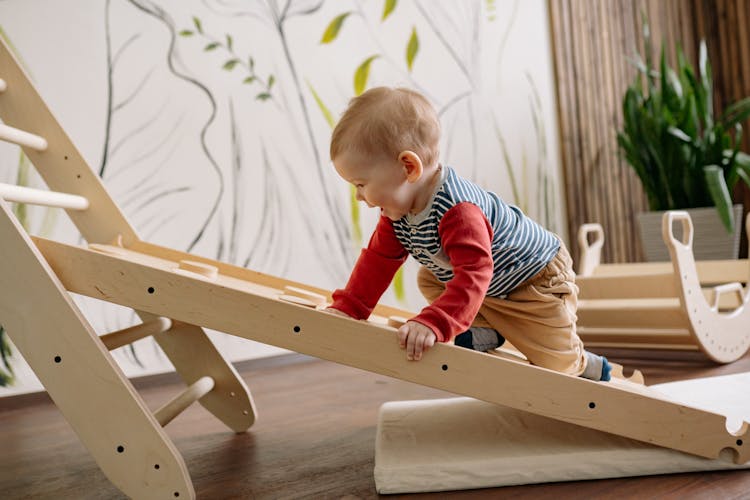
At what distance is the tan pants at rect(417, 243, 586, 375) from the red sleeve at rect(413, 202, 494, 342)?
178 millimetres

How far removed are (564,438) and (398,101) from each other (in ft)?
1.81

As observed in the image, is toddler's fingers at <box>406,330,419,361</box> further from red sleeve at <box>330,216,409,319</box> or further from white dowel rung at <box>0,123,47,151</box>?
white dowel rung at <box>0,123,47,151</box>

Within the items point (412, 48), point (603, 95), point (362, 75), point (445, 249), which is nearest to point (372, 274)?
point (445, 249)

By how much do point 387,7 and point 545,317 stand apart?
1.82 m

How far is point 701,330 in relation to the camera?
168 centimetres

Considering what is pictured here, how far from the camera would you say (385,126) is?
3.13 feet

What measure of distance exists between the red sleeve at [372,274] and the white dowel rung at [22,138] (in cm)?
56

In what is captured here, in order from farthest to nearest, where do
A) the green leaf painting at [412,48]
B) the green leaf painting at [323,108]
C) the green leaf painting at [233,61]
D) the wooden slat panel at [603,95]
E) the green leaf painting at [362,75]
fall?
the wooden slat panel at [603,95] → the green leaf painting at [412,48] → the green leaf painting at [362,75] → the green leaf painting at [323,108] → the green leaf painting at [233,61]

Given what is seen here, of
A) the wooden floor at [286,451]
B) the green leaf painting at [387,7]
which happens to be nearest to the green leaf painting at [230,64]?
the green leaf painting at [387,7]

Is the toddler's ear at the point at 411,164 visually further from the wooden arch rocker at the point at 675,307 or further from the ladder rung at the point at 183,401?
the wooden arch rocker at the point at 675,307

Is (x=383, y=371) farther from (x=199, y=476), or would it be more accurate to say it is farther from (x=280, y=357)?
(x=280, y=357)

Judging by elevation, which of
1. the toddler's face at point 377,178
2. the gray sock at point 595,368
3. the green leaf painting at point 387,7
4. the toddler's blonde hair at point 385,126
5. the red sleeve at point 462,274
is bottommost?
the gray sock at point 595,368

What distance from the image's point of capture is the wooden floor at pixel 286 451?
909 millimetres

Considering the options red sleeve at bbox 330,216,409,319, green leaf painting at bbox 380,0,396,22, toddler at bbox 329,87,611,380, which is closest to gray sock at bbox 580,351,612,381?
toddler at bbox 329,87,611,380
